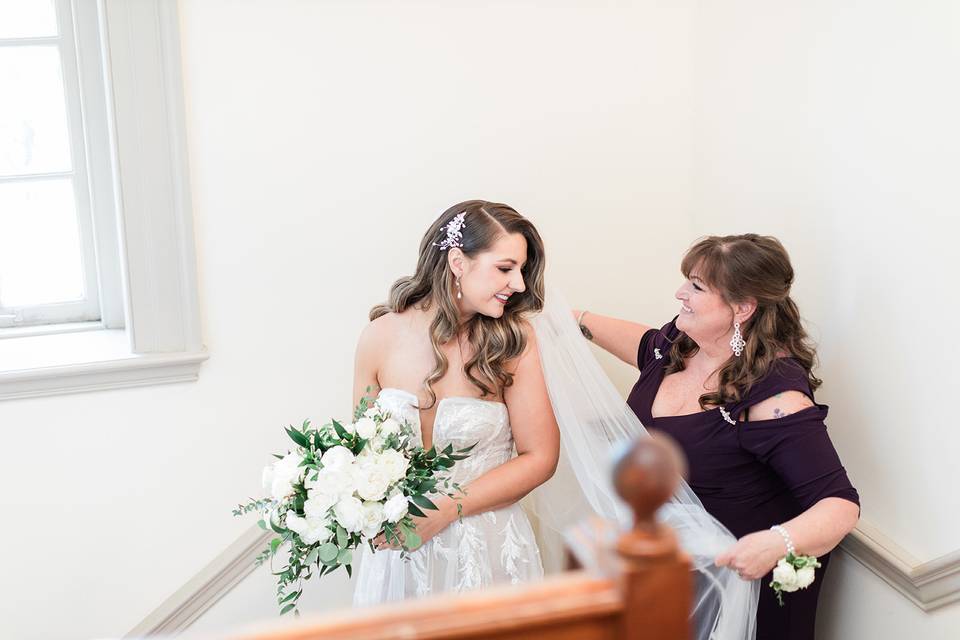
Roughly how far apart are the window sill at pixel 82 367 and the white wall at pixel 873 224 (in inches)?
73.5

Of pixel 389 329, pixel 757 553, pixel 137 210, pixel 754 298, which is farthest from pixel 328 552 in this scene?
pixel 137 210

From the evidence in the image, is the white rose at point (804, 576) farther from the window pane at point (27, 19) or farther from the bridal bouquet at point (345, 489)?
the window pane at point (27, 19)

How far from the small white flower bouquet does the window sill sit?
6.05 ft

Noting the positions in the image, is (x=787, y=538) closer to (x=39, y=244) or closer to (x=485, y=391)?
(x=485, y=391)

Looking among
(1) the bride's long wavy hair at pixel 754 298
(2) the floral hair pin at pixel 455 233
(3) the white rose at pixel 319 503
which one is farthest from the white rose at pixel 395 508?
(1) the bride's long wavy hair at pixel 754 298

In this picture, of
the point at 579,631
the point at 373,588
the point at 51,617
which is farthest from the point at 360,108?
the point at 579,631

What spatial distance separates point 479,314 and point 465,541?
61 centimetres

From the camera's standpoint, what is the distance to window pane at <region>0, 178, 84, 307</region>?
305 centimetres

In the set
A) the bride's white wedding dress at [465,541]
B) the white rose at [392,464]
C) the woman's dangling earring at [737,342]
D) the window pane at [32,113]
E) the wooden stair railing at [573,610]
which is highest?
the window pane at [32,113]

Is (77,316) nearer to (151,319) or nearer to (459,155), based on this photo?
(151,319)

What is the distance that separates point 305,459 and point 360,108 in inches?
50.4

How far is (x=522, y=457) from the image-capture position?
8.06 ft

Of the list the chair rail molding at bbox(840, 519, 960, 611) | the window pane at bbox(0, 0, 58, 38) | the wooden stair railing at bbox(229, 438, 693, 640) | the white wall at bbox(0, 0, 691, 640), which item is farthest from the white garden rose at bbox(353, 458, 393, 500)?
the window pane at bbox(0, 0, 58, 38)

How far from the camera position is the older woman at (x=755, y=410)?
2139mm
